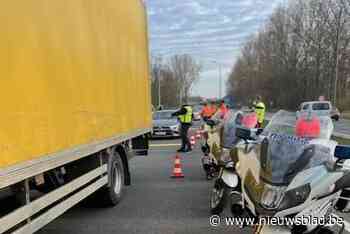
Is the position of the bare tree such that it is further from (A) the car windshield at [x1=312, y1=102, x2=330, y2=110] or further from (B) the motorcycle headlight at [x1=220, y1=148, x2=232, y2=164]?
(B) the motorcycle headlight at [x1=220, y1=148, x2=232, y2=164]

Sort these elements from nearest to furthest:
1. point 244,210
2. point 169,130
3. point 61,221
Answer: point 244,210, point 61,221, point 169,130

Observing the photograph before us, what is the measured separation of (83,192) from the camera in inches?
244

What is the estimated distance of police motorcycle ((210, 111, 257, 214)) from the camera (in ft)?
20.9

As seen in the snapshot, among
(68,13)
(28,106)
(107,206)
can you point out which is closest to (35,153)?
(28,106)

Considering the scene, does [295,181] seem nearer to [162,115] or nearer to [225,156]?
[225,156]

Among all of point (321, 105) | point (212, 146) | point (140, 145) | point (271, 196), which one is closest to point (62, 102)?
point (271, 196)

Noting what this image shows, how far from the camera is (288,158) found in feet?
14.3

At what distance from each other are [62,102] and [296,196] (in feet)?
8.03

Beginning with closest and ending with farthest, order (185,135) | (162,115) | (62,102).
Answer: (62,102) < (185,135) < (162,115)

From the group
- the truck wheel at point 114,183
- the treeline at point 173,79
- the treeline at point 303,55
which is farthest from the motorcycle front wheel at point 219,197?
the treeline at point 173,79

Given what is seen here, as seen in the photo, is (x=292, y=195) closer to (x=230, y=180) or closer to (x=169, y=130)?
(x=230, y=180)

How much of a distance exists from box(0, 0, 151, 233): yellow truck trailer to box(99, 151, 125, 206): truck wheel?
2 cm

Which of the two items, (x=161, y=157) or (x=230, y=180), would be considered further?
(x=161, y=157)

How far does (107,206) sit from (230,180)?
Result: 2.44 meters
